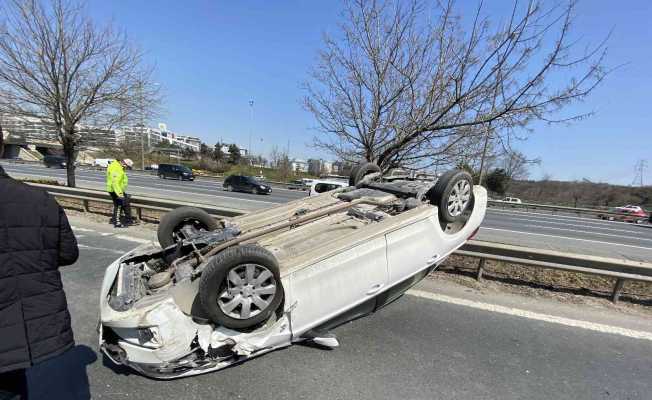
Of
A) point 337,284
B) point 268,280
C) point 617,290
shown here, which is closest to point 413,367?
point 337,284

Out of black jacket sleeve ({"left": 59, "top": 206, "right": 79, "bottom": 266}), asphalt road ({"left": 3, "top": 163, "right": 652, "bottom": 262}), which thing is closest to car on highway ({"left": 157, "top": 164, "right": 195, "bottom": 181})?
asphalt road ({"left": 3, "top": 163, "right": 652, "bottom": 262})

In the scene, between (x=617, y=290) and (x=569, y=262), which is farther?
(x=569, y=262)

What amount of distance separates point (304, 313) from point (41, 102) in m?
12.9

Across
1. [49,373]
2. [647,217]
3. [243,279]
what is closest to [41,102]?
[49,373]

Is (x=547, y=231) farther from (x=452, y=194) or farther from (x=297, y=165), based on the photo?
(x=297, y=165)

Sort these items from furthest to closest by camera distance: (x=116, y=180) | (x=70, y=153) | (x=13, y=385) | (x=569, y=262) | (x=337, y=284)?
(x=70, y=153)
(x=116, y=180)
(x=569, y=262)
(x=337, y=284)
(x=13, y=385)

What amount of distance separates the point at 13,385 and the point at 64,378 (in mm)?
906

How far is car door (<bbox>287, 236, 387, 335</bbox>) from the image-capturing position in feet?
8.51

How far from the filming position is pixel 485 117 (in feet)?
16.7

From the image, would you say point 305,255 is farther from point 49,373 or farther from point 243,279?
point 49,373

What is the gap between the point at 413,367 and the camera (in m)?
2.76

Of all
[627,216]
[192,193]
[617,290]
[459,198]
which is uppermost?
[459,198]

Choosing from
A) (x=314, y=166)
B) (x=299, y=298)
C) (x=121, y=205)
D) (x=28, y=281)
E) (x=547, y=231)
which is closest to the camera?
(x=28, y=281)

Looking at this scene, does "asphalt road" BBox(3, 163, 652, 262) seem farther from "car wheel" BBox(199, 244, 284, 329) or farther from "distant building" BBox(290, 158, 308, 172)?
"distant building" BBox(290, 158, 308, 172)
